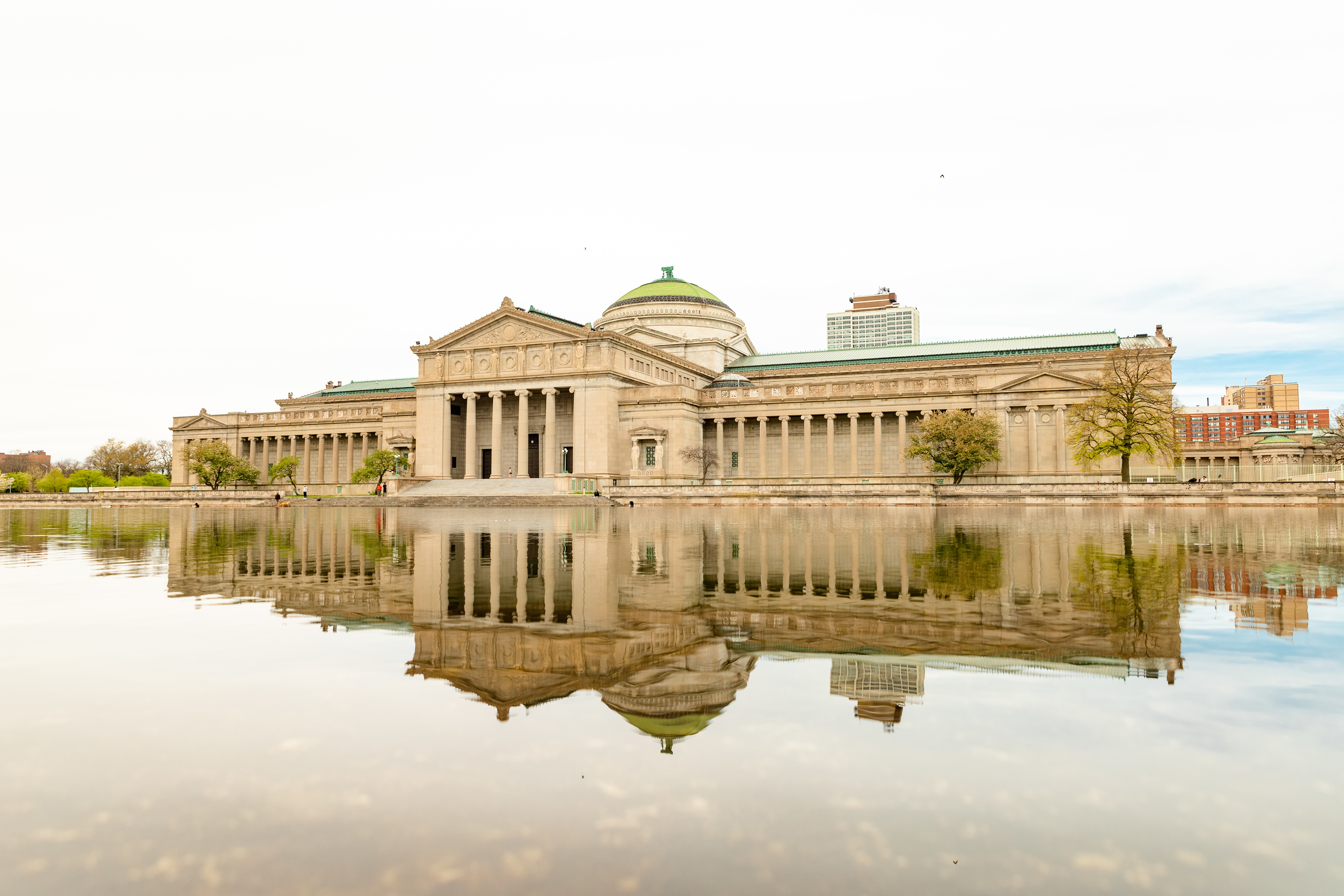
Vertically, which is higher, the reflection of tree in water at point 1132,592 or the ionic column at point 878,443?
the ionic column at point 878,443

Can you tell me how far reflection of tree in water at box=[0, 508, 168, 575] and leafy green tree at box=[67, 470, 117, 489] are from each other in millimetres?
77743

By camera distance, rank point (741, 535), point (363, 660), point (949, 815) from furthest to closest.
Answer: point (741, 535) < point (363, 660) < point (949, 815)

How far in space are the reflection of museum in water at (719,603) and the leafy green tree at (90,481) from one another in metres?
116

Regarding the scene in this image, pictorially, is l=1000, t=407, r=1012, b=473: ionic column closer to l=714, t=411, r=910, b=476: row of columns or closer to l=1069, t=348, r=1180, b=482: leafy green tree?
l=1069, t=348, r=1180, b=482: leafy green tree

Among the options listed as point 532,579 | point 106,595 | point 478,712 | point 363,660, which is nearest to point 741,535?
point 532,579

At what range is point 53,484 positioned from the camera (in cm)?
12006

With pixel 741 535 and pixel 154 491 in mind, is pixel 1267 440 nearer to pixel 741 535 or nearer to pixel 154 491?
pixel 741 535

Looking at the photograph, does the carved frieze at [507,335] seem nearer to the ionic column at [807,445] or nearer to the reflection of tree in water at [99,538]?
the ionic column at [807,445]

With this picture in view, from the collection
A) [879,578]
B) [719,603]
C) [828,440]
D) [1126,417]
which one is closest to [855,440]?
[828,440]

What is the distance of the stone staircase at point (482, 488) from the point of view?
6881 centimetres

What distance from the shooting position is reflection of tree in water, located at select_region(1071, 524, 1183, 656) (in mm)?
10344

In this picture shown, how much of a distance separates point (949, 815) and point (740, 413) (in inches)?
3236

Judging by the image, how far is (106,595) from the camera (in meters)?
14.7

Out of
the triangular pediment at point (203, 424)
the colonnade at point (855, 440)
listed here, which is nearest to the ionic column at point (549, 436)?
the colonnade at point (855, 440)
